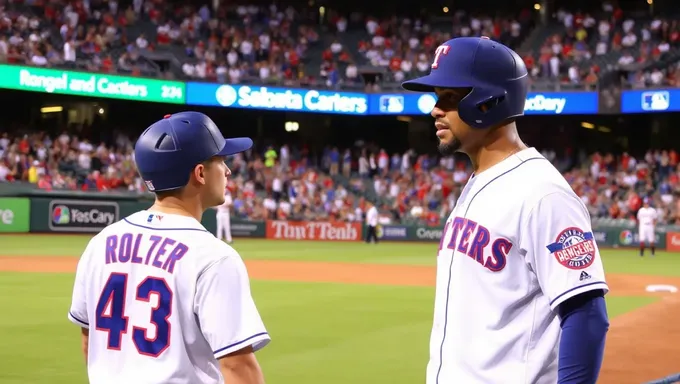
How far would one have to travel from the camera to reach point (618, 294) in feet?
52.7

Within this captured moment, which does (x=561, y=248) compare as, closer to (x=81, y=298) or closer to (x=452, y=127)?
(x=452, y=127)

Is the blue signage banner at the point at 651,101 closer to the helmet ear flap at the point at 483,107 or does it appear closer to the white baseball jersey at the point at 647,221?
the white baseball jersey at the point at 647,221

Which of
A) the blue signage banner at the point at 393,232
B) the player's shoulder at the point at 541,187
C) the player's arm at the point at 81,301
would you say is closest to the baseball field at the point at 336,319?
the player's arm at the point at 81,301

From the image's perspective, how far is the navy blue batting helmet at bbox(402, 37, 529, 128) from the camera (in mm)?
3107

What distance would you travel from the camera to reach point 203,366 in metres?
3.28

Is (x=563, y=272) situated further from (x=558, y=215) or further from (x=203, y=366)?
(x=203, y=366)

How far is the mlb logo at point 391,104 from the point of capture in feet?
134

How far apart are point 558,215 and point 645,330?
9.60 m

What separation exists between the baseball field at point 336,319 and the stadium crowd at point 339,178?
34.2ft

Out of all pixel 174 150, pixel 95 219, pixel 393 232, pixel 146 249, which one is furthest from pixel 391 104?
pixel 146 249

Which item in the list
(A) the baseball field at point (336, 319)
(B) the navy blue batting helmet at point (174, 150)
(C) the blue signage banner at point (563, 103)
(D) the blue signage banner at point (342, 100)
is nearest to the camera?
(B) the navy blue batting helmet at point (174, 150)

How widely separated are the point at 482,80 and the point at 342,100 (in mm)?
38276

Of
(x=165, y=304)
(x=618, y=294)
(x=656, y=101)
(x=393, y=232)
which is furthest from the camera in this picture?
(x=393, y=232)

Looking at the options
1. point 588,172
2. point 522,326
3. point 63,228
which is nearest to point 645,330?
point 522,326
